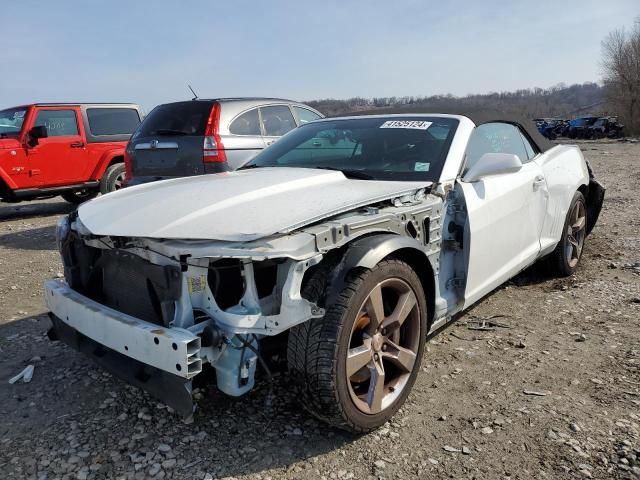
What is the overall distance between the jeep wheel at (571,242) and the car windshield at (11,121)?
27.9 feet

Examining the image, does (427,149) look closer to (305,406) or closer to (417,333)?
(417,333)

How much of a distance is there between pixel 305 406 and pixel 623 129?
4761 centimetres

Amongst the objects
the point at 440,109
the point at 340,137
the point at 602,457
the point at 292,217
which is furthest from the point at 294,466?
the point at 440,109

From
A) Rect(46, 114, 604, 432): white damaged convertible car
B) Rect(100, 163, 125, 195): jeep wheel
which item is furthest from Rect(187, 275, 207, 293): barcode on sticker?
Rect(100, 163, 125, 195): jeep wheel

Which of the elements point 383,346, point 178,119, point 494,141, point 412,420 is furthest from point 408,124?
point 178,119

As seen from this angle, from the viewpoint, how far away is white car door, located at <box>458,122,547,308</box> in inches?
125

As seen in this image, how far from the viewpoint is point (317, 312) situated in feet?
7.18

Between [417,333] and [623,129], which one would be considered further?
[623,129]

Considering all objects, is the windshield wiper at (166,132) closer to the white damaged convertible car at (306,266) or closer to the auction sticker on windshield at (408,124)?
the white damaged convertible car at (306,266)

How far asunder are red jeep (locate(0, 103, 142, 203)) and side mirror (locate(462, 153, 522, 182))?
7.80m

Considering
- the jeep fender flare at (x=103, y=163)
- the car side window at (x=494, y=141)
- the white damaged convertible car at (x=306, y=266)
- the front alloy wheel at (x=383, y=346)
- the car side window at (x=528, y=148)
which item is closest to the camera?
the white damaged convertible car at (x=306, y=266)

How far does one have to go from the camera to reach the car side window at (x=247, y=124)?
6.64 meters

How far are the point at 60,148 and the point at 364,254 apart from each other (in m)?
8.37

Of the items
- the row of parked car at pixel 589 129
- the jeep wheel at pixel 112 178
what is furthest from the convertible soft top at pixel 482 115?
the row of parked car at pixel 589 129
